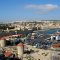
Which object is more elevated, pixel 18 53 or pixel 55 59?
pixel 55 59

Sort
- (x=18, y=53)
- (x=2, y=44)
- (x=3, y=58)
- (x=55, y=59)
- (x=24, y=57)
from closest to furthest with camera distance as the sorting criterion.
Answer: (x=55, y=59) → (x=3, y=58) → (x=24, y=57) → (x=18, y=53) → (x=2, y=44)

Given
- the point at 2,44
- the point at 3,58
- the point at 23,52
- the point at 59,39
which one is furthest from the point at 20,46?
the point at 59,39

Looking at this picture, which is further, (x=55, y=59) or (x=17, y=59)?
(x=17, y=59)

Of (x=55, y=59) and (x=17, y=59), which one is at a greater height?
(x=55, y=59)

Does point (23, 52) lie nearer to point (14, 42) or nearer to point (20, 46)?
point (20, 46)

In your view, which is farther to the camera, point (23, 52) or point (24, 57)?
point (23, 52)

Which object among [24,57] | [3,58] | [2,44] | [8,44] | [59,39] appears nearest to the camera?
[3,58]

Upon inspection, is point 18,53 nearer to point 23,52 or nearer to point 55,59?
→ point 23,52

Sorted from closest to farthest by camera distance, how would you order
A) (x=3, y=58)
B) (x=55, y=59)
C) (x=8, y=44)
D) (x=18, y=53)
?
(x=55, y=59) < (x=3, y=58) < (x=18, y=53) < (x=8, y=44)

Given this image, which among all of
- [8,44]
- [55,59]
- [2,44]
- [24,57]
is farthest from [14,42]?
[55,59]
